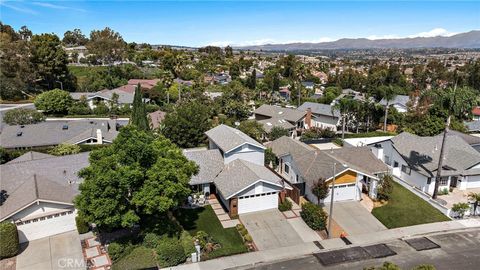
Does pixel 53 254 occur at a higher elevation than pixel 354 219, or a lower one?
higher

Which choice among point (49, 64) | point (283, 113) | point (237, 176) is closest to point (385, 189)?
point (237, 176)

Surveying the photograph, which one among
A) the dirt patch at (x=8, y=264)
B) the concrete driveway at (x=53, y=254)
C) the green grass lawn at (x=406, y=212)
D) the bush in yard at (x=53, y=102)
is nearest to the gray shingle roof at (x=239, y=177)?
the green grass lawn at (x=406, y=212)

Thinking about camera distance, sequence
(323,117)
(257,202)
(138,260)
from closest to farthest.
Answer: (138,260) < (257,202) < (323,117)

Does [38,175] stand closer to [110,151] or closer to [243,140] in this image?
[110,151]

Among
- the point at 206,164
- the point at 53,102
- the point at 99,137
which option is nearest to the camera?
the point at 206,164

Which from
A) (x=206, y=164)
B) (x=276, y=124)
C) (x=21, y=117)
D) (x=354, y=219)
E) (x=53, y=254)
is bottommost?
(x=354, y=219)

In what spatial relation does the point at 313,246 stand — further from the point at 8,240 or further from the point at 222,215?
the point at 8,240

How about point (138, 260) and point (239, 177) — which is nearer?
point (138, 260)

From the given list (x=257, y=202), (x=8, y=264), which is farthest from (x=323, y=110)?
(x=8, y=264)

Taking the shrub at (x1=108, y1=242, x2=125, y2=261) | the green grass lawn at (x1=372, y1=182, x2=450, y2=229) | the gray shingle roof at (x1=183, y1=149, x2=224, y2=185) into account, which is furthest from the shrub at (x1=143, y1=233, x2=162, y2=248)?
the green grass lawn at (x1=372, y1=182, x2=450, y2=229)
